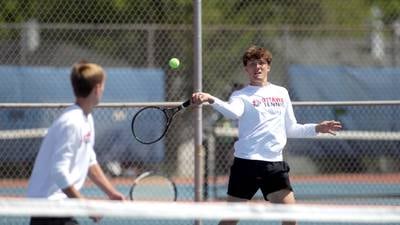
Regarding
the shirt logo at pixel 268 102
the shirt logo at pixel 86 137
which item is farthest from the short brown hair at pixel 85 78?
the shirt logo at pixel 268 102

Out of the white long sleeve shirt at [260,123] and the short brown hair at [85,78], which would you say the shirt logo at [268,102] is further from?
the short brown hair at [85,78]

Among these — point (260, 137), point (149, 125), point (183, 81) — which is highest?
point (183, 81)

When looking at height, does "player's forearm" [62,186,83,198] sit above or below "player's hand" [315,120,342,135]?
below

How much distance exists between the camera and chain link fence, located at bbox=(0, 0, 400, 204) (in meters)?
10.8

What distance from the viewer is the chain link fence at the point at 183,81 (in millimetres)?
10797

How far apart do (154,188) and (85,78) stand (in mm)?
5411

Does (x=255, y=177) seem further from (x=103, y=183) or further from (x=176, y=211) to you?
(x=176, y=211)

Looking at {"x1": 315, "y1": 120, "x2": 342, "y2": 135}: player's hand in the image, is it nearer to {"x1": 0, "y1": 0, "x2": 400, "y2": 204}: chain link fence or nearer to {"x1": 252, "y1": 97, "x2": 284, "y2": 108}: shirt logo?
{"x1": 252, "y1": 97, "x2": 284, "y2": 108}: shirt logo

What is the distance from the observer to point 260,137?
24.2 ft

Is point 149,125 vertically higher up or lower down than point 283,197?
higher up

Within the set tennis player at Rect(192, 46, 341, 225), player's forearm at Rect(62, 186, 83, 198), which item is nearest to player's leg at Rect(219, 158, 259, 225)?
tennis player at Rect(192, 46, 341, 225)

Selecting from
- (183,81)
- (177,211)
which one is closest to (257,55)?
(177,211)

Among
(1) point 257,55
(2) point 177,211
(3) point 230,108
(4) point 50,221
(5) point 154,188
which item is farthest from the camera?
(5) point 154,188

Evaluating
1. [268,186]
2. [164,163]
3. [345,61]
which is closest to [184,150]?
[164,163]
